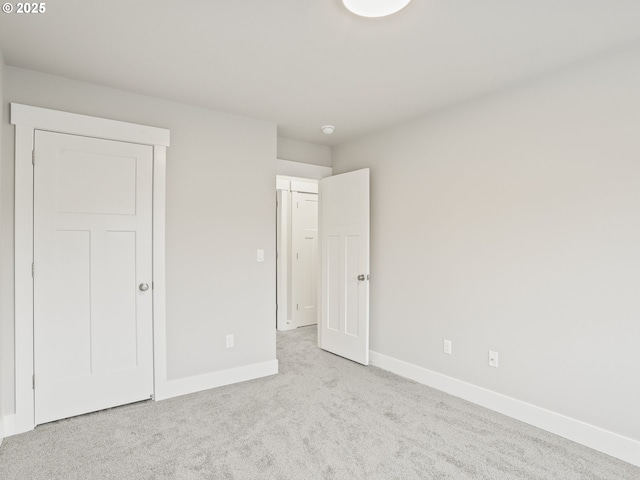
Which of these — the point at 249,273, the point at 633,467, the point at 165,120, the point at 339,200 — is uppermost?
the point at 165,120

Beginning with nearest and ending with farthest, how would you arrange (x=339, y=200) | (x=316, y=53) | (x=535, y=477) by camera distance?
(x=535, y=477), (x=316, y=53), (x=339, y=200)

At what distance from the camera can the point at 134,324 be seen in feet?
9.08

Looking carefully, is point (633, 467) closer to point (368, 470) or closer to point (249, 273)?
point (368, 470)

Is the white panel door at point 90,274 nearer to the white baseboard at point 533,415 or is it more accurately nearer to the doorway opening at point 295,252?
the white baseboard at point 533,415

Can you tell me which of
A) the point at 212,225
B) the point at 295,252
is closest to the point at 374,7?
the point at 212,225

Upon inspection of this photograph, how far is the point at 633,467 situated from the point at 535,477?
1.99 feet

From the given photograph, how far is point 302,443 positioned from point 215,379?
3.98 feet

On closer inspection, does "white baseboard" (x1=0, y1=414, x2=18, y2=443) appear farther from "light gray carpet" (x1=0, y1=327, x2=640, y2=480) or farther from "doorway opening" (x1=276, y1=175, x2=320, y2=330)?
"doorway opening" (x1=276, y1=175, x2=320, y2=330)

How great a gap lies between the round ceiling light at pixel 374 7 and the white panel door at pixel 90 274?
6.40 feet

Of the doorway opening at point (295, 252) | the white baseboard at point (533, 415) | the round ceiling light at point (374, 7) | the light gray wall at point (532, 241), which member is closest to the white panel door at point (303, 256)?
the doorway opening at point (295, 252)

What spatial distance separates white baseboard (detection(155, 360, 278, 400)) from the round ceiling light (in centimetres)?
291

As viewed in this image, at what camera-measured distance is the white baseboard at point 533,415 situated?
206cm

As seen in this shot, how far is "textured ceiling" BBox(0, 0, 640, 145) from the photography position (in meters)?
1.76

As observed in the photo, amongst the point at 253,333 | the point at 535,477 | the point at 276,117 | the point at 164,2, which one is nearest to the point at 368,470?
the point at 535,477
